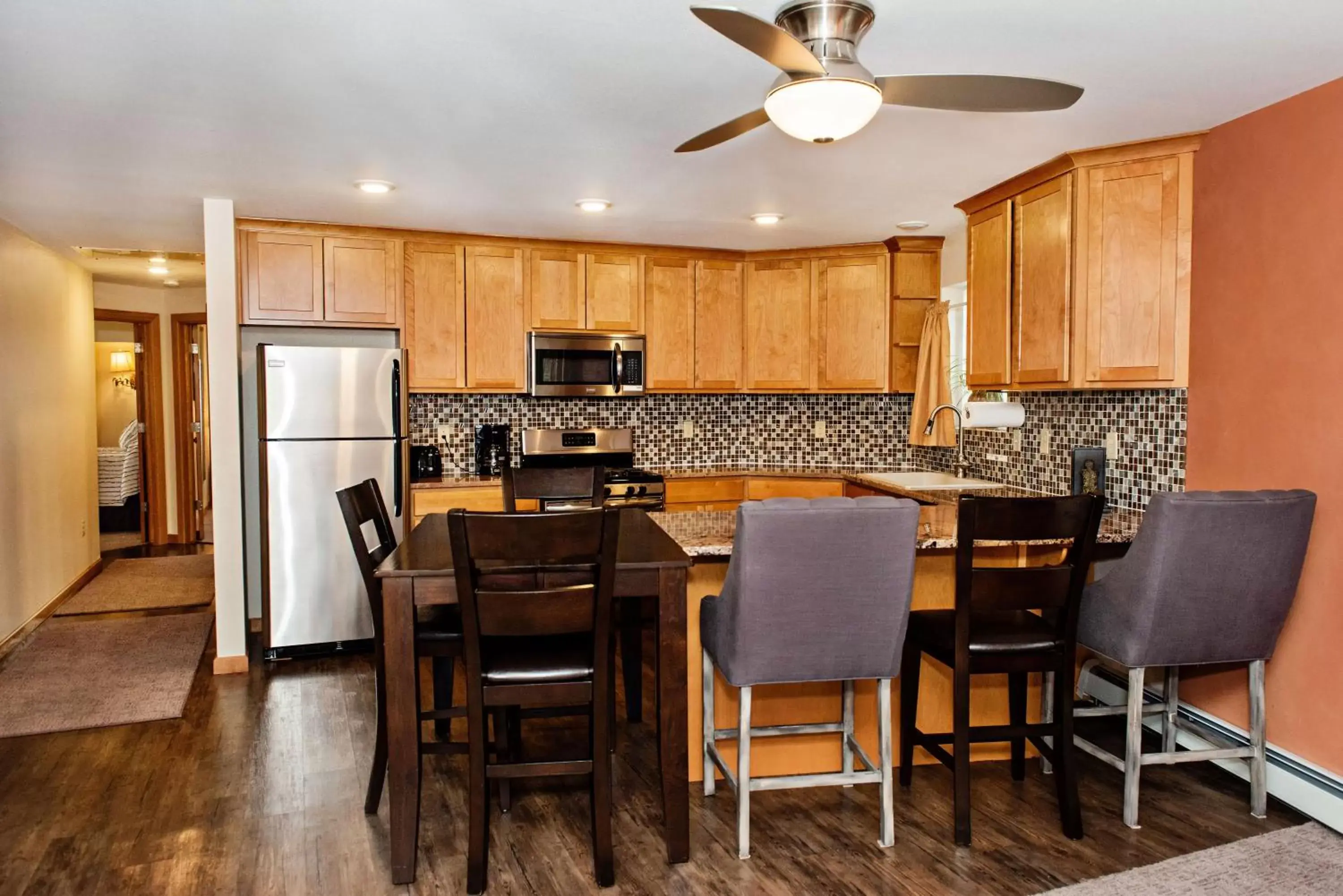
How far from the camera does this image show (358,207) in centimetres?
415

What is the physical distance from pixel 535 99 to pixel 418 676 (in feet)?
5.69

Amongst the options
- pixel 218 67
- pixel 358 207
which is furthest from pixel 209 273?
pixel 218 67

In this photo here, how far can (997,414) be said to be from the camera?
4.29m

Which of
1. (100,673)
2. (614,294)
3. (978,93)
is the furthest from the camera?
(614,294)

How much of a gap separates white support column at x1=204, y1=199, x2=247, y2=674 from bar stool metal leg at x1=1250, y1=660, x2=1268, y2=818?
4.10 meters

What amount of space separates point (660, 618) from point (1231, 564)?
5.35ft

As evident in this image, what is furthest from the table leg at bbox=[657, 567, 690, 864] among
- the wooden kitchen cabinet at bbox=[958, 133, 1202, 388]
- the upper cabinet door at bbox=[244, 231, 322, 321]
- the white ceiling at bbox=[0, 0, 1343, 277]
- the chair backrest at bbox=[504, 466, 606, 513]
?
the upper cabinet door at bbox=[244, 231, 322, 321]

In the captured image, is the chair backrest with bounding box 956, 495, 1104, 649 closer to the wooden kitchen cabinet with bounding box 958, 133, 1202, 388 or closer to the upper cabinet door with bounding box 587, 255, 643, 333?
the wooden kitchen cabinet with bounding box 958, 133, 1202, 388

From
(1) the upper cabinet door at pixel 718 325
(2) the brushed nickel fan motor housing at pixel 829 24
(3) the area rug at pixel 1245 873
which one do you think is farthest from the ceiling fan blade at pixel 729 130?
(1) the upper cabinet door at pixel 718 325

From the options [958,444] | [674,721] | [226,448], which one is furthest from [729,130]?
[958,444]

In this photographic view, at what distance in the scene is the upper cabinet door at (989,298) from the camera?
12.3 ft

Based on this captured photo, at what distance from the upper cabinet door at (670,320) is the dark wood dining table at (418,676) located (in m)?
2.91

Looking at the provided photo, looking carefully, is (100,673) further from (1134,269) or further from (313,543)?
(1134,269)

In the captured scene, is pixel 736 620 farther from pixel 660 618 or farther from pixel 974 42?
pixel 974 42
